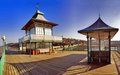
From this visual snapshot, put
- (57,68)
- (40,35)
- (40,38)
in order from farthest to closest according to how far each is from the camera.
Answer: (40,35) < (40,38) < (57,68)

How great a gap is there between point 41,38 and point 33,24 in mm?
3620

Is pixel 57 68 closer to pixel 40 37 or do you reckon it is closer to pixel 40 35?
pixel 40 37

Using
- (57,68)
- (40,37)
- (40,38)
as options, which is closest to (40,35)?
(40,37)

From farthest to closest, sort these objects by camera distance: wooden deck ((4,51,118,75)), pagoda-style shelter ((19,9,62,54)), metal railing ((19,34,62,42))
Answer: pagoda-style shelter ((19,9,62,54)), metal railing ((19,34,62,42)), wooden deck ((4,51,118,75))

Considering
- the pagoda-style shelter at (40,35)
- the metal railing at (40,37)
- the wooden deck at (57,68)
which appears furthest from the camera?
the pagoda-style shelter at (40,35)

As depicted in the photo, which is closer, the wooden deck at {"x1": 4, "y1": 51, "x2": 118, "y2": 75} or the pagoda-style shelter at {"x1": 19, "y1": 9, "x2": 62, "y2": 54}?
the wooden deck at {"x1": 4, "y1": 51, "x2": 118, "y2": 75}

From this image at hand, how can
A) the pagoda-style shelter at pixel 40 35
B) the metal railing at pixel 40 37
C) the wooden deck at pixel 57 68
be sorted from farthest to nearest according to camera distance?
the pagoda-style shelter at pixel 40 35, the metal railing at pixel 40 37, the wooden deck at pixel 57 68

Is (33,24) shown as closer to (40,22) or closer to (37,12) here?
(40,22)

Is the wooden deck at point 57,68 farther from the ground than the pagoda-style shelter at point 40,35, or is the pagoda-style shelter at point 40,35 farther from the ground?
the pagoda-style shelter at point 40,35

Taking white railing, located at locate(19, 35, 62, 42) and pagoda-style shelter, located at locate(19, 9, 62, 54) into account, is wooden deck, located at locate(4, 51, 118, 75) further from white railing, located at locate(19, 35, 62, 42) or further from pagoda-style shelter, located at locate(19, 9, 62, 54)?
pagoda-style shelter, located at locate(19, 9, 62, 54)

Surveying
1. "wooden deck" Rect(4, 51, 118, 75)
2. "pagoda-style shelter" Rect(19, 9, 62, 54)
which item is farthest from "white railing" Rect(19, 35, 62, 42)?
"wooden deck" Rect(4, 51, 118, 75)

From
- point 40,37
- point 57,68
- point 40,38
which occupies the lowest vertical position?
point 57,68

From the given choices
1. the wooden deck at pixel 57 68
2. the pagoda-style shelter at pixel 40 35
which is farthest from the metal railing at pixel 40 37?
the wooden deck at pixel 57 68

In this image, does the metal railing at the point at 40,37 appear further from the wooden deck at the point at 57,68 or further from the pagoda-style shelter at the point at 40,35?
the wooden deck at the point at 57,68
